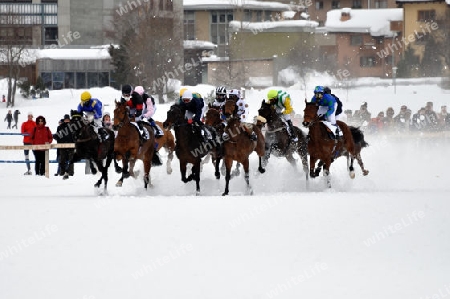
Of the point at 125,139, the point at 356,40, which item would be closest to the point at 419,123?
the point at 125,139

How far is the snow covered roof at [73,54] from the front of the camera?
81.8 metres

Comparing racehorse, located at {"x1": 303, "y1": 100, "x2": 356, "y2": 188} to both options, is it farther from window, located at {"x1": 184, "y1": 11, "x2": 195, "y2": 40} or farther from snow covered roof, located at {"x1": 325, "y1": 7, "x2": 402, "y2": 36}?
window, located at {"x1": 184, "y1": 11, "x2": 195, "y2": 40}

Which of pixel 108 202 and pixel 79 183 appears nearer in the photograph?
pixel 108 202

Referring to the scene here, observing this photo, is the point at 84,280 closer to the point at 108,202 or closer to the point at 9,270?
the point at 9,270

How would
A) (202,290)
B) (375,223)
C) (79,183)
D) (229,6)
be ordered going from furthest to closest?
(229,6)
(79,183)
(375,223)
(202,290)

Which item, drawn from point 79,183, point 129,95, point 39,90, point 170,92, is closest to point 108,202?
point 129,95

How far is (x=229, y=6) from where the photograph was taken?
104 meters

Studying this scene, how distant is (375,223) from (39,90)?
57.6 meters

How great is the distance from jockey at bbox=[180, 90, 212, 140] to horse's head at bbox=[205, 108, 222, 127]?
43 cm

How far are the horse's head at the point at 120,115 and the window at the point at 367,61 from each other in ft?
271

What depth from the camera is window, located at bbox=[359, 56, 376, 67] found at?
10294 cm

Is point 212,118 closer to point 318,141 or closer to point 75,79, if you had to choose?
point 318,141

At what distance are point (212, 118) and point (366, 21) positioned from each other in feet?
289

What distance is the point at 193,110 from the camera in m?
22.2
